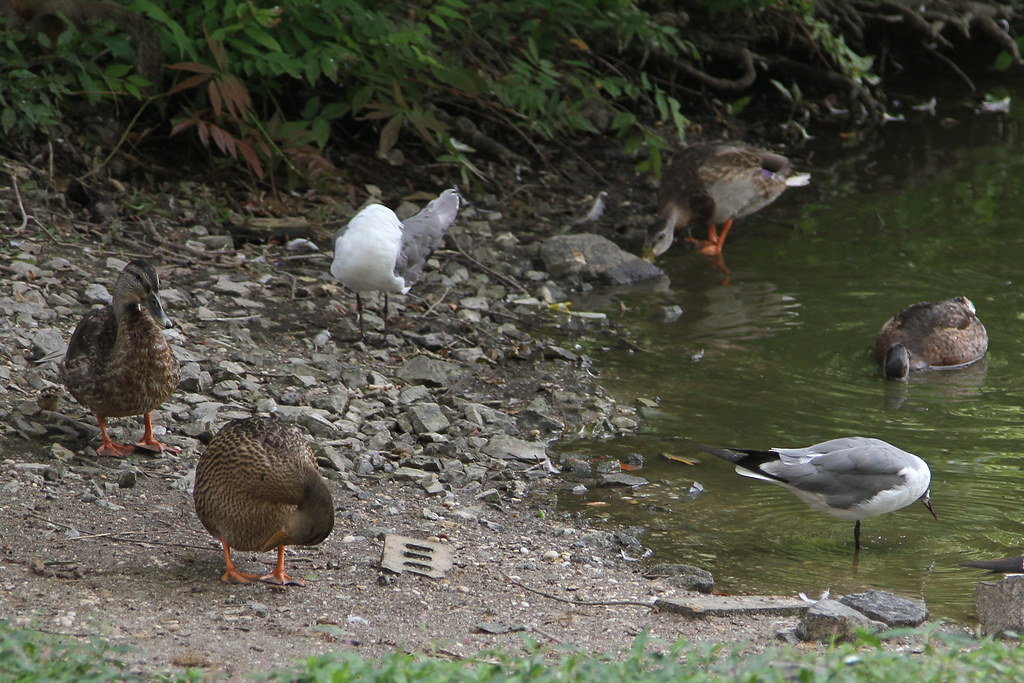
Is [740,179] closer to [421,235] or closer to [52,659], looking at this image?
[421,235]

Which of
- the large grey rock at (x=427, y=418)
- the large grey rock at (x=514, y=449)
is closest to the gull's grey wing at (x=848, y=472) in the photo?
the large grey rock at (x=514, y=449)

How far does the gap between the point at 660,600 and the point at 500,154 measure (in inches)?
299

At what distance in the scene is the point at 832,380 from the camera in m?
8.37

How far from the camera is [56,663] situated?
355cm

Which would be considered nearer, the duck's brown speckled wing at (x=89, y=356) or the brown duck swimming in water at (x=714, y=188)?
the duck's brown speckled wing at (x=89, y=356)

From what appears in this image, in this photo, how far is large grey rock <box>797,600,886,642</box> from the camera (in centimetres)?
447

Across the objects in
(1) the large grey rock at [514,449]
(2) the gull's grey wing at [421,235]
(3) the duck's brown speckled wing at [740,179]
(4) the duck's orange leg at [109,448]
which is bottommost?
(1) the large grey rock at [514,449]

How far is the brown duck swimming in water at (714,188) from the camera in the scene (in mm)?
11062

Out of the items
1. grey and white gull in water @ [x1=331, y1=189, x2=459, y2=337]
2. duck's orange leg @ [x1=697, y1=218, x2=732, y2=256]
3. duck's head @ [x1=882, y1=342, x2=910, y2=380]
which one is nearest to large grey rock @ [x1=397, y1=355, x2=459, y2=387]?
grey and white gull in water @ [x1=331, y1=189, x2=459, y2=337]

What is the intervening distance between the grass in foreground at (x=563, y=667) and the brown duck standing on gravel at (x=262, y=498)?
978 millimetres

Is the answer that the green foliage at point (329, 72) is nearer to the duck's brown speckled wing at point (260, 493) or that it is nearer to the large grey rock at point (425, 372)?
the large grey rock at point (425, 372)

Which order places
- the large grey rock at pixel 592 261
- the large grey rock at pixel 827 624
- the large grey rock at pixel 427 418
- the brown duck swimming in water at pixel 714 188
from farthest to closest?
the brown duck swimming in water at pixel 714 188
the large grey rock at pixel 592 261
the large grey rock at pixel 427 418
the large grey rock at pixel 827 624

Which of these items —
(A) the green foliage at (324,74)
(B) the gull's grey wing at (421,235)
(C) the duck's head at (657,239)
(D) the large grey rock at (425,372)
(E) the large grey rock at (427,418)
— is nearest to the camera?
(E) the large grey rock at (427,418)

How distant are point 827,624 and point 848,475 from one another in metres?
1.48
